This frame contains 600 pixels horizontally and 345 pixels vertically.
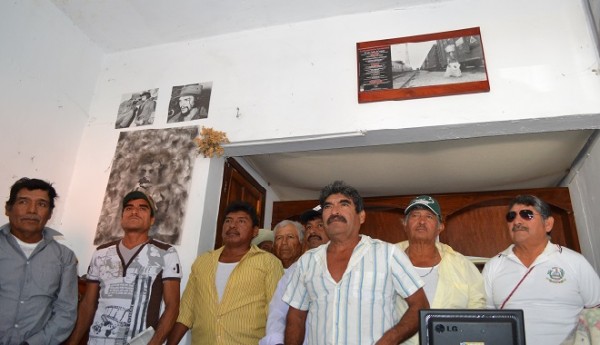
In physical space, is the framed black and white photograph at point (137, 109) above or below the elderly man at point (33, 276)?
above

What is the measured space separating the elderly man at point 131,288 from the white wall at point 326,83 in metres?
0.45

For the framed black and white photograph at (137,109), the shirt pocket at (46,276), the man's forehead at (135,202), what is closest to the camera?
the shirt pocket at (46,276)

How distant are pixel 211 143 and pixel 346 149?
1.17 meters

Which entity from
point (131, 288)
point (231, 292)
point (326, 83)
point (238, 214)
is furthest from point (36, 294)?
point (326, 83)

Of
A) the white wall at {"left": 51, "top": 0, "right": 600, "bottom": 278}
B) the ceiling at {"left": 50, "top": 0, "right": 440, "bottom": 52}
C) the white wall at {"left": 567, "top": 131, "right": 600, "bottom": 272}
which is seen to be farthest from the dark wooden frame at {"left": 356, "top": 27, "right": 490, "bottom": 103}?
the white wall at {"left": 567, "top": 131, "right": 600, "bottom": 272}

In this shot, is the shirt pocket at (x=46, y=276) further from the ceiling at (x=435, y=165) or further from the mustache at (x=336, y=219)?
the ceiling at (x=435, y=165)

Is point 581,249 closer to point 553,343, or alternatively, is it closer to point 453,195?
point 453,195

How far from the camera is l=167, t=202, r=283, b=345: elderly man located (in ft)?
7.36

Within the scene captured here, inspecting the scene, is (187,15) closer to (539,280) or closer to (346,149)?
(346,149)

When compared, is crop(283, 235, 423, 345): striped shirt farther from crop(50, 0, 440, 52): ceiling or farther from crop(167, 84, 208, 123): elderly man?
crop(50, 0, 440, 52): ceiling

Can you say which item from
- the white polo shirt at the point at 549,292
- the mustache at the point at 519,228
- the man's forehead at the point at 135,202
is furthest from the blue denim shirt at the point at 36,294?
the mustache at the point at 519,228

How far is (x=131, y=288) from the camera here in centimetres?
230

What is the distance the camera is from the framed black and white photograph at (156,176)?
9.75ft

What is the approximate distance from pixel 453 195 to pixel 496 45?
1.91 m
